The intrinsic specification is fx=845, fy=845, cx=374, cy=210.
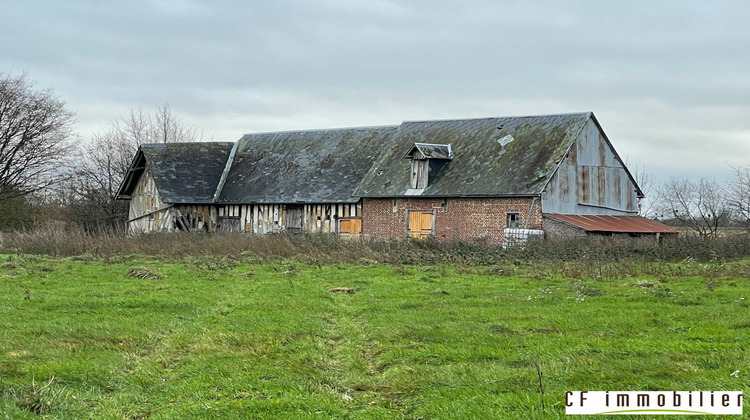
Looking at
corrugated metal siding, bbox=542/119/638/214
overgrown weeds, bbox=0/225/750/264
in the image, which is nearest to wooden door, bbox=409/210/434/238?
corrugated metal siding, bbox=542/119/638/214

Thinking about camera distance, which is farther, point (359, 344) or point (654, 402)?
point (359, 344)

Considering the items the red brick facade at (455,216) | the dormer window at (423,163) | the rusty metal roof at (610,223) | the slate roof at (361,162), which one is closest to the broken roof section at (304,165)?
the slate roof at (361,162)

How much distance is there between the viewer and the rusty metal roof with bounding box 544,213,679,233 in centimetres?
3387

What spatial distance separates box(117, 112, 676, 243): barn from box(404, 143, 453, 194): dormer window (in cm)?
6

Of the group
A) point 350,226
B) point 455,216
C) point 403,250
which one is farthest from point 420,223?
point 403,250

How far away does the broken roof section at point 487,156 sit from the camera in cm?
3656

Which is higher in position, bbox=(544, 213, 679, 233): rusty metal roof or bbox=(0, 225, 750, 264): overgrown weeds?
bbox=(544, 213, 679, 233): rusty metal roof

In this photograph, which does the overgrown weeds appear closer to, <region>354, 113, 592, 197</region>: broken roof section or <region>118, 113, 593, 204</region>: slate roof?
<region>354, 113, 592, 197</region>: broken roof section

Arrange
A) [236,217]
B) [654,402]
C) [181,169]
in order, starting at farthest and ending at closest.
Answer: [181,169] → [236,217] → [654,402]

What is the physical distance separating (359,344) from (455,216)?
86.9 feet

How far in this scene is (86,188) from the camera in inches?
2141

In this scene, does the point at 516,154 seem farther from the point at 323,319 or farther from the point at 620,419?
the point at 620,419

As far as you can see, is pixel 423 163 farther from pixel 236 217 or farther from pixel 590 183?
pixel 236 217

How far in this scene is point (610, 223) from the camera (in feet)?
117
